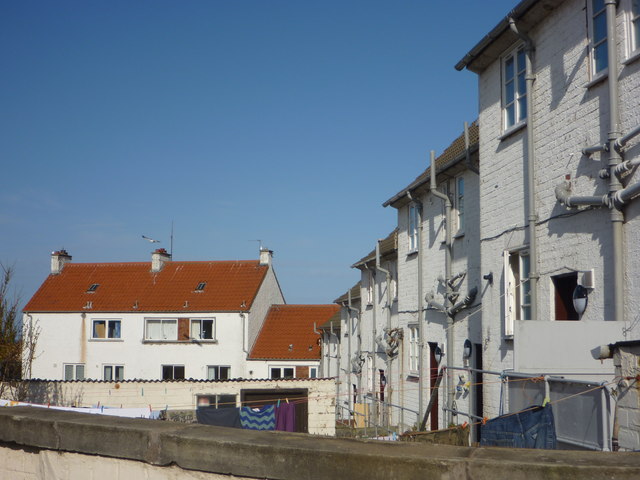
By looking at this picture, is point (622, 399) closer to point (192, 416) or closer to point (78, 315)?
point (192, 416)

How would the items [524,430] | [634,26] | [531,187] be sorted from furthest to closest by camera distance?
[531,187] < [634,26] < [524,430]

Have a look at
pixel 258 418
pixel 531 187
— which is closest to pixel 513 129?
pixel 531 187

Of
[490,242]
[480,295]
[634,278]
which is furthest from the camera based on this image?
[480,295]

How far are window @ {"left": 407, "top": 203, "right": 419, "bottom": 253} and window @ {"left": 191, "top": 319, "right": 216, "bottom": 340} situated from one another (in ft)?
74.9

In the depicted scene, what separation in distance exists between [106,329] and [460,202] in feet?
101

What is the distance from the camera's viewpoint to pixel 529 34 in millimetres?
12062

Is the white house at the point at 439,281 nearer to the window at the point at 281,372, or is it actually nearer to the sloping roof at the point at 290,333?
the window at the point at 281,372

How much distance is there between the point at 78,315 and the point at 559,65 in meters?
37.5

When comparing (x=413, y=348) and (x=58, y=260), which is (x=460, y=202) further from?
(x=58, y=260)

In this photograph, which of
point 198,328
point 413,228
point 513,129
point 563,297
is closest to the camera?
point 563,297

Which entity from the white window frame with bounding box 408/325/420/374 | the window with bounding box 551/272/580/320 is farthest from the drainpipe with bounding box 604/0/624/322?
the white window frame with bounding box 408/325/420/374

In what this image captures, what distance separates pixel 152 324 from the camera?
42688mm

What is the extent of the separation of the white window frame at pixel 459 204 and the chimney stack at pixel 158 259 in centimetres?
3213

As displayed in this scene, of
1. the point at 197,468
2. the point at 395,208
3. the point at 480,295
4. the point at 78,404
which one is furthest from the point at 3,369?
the point at 197,468
